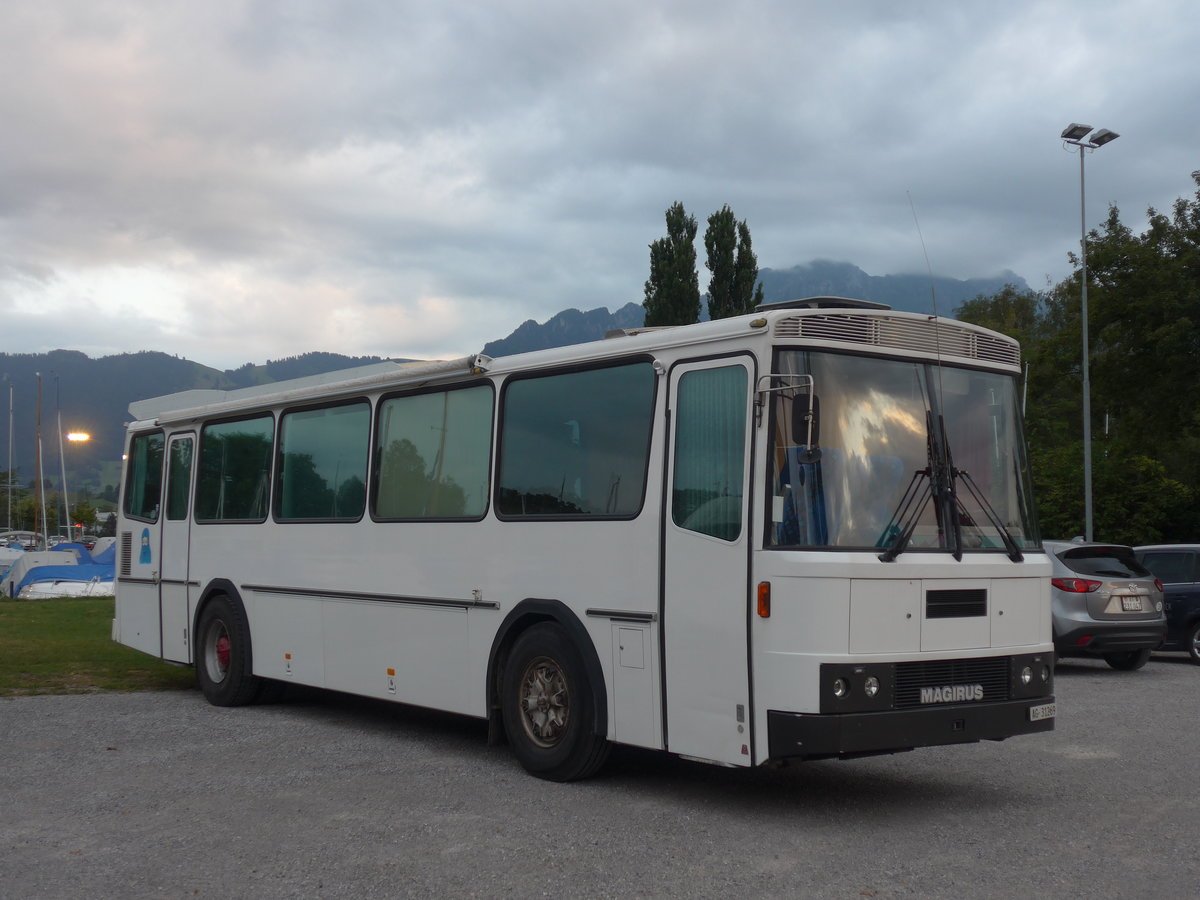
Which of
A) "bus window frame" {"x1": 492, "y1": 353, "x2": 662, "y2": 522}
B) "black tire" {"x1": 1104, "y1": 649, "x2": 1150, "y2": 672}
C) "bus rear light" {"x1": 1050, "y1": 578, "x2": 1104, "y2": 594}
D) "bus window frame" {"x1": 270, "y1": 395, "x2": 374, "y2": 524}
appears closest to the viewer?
"bus window frame" {"x1": 492, "y1": 353, "x2": 662, "y2": 522}

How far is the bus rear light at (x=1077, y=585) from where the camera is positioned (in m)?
16.2

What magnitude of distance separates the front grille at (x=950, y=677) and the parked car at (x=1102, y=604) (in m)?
8.95

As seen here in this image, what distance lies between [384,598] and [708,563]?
379 cm

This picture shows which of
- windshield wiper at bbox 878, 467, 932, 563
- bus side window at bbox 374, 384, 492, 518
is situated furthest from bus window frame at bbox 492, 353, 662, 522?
windshield wiper at bbox 878, 467, 932, 563

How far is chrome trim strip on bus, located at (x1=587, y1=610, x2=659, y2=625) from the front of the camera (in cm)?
799

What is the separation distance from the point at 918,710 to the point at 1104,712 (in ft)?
19.4

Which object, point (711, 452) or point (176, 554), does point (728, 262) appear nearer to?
point (176, 554)

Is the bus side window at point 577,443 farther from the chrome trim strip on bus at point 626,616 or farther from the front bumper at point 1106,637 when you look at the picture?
the front bumper at point 1106,637

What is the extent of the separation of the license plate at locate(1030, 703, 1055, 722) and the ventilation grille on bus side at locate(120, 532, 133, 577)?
10504mm

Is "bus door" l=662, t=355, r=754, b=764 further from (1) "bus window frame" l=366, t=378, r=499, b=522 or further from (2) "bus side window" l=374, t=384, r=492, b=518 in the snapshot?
(2) "bus side window" l=374, t=384, r=492, b=518

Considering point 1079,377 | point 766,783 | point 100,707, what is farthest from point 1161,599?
point 1079,377

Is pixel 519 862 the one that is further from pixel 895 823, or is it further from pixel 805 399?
pixel 805 399

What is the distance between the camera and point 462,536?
9.75m

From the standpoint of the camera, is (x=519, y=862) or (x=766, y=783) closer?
(x=519, y=862)
